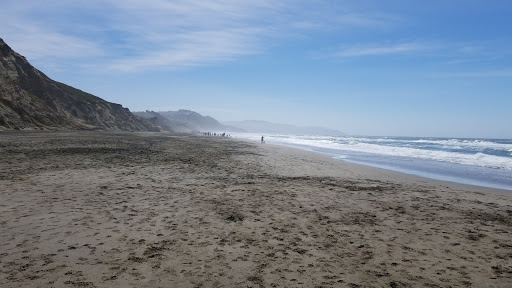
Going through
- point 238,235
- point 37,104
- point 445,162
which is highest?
point 37,104

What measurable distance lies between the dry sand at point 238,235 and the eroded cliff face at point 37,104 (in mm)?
46728

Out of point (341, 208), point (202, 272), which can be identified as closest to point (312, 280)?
point (202, 272)

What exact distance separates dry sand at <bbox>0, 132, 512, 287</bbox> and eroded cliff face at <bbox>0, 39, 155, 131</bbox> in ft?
153

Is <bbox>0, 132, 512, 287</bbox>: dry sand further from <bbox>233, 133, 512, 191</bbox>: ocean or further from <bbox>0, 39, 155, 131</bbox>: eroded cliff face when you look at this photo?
<bbox>0, 39, 155, 131</bbox>: eroded cliff face

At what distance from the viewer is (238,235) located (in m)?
7.48

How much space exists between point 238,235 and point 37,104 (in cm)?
6792

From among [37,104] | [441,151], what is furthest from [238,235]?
[37,104]

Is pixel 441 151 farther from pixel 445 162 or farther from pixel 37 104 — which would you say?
pixel 37 104

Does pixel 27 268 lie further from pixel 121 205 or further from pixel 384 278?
pixel 384 278

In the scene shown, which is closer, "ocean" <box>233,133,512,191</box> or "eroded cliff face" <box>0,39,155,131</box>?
"ocean" <box>233,133,512,191</box>

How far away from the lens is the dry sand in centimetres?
547

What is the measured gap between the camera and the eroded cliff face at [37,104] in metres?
50.4

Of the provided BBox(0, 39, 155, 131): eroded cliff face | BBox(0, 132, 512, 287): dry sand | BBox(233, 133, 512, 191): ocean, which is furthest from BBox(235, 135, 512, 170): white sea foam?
BBox(0, 39, 155, 131): eroded cliff face

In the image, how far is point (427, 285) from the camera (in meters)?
5.41
